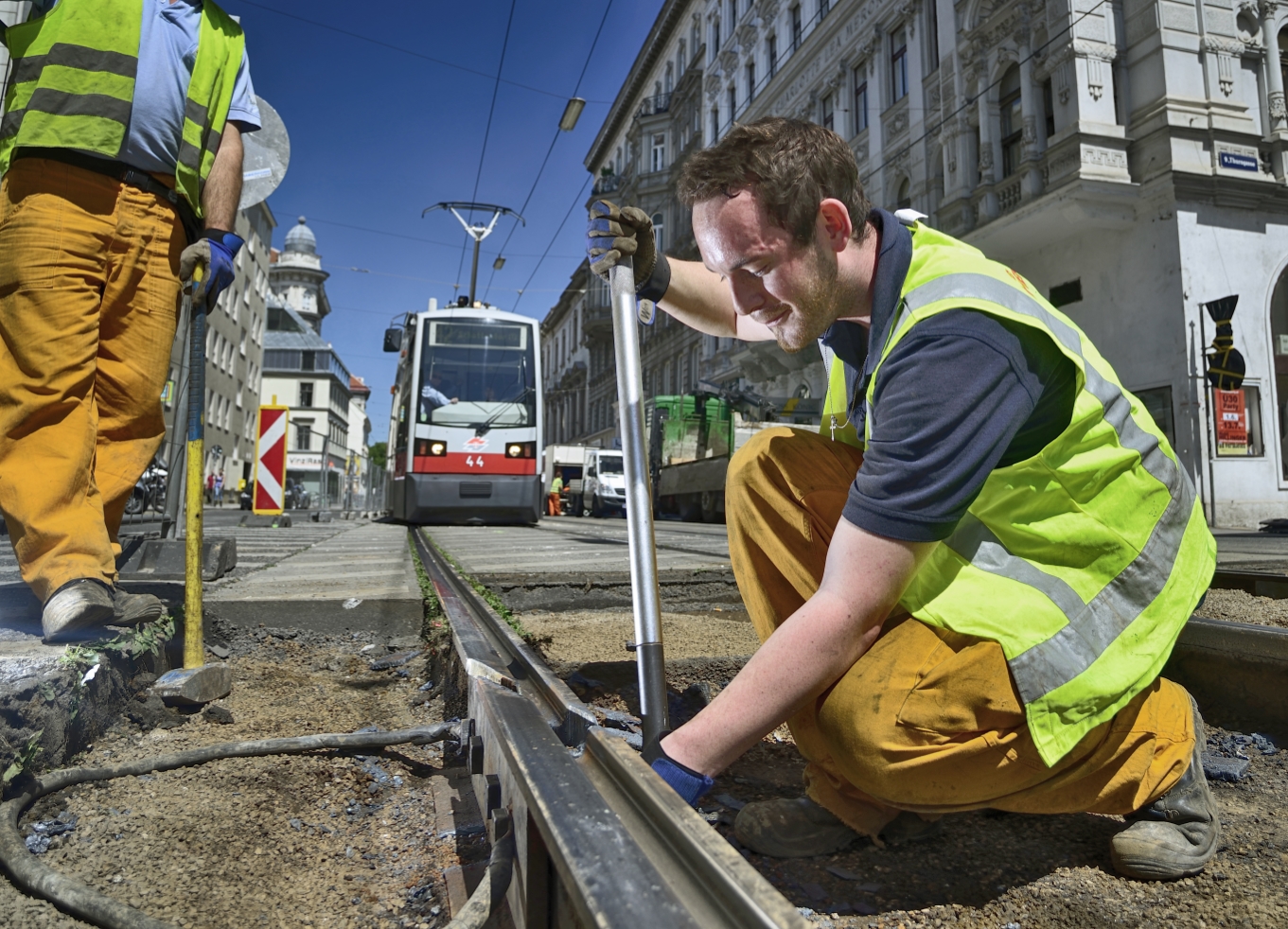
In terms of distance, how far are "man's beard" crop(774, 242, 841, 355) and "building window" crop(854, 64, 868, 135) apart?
22.2 metres

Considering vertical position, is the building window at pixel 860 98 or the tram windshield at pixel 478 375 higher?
the building window at pixel 860 98

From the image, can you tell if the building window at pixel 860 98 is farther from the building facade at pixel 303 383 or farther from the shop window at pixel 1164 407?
the building facade at pixel 303 383

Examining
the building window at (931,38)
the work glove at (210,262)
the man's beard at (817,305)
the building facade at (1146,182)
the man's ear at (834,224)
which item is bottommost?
the man's beard at (817,305)

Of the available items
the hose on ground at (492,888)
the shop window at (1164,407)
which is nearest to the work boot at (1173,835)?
the hose on ground at (492,888)

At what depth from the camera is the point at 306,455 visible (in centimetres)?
5984

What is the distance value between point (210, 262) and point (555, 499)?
2937cm

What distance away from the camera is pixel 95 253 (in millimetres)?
2211

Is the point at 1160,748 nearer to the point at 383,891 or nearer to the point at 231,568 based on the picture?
the point at 383,891

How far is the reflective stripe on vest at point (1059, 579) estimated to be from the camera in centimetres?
122

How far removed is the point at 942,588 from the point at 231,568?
3934 millimetres

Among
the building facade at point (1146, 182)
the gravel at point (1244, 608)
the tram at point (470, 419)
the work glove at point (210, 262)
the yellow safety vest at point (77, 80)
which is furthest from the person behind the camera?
the building facade at point (1146, 182)

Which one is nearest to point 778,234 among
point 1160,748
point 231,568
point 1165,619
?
point 1165,619

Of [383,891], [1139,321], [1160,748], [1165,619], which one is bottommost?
[383,891]

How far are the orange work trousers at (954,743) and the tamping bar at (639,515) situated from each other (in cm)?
26
